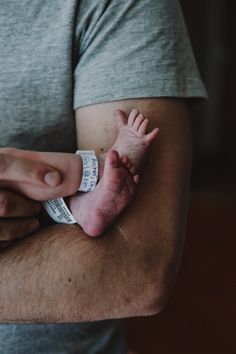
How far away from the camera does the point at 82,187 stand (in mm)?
901

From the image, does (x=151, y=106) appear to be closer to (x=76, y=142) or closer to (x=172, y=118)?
(x=172, y=118)

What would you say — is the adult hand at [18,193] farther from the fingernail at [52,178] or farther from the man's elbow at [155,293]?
the man's elbow at [155,293]

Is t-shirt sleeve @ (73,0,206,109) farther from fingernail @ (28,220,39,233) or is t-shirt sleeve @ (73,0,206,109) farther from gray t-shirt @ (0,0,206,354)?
fingernail @ (28,220,39,233)

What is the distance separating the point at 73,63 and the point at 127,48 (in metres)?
0.10

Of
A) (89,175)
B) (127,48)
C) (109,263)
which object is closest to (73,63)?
(127,48)

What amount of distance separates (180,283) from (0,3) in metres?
1.36

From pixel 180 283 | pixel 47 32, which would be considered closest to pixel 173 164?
pixel 47 32

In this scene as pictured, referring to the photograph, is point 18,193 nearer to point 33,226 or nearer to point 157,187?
point 33,226

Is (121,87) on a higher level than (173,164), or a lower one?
higher

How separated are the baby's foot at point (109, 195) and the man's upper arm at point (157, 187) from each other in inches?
1.3

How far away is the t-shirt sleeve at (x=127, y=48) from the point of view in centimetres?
95

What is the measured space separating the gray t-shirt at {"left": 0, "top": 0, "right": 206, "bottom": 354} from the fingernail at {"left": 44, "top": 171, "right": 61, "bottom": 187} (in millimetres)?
157

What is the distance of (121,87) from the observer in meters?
0.95

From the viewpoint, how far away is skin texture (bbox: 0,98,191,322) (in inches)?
34.4
